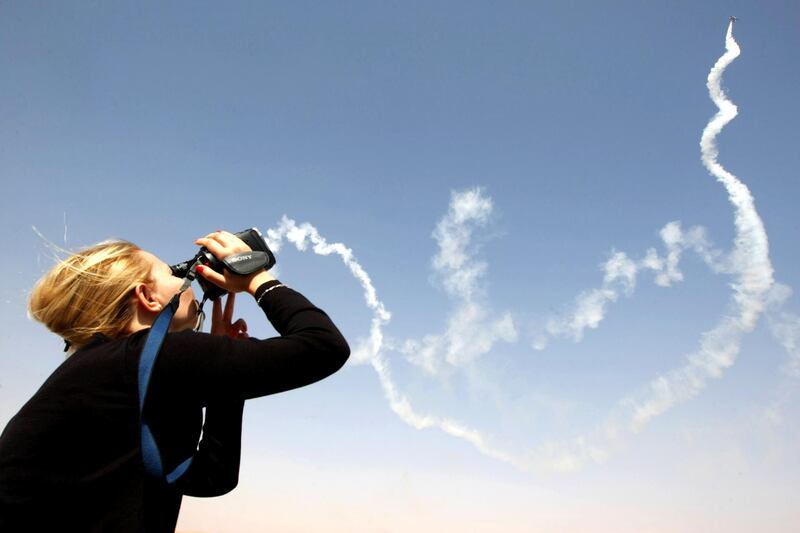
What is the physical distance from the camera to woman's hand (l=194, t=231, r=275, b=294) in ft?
13.3

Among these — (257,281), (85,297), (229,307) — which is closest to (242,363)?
(257,281)

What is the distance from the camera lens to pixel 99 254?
387 centimetres

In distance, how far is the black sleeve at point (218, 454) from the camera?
421 centimetres

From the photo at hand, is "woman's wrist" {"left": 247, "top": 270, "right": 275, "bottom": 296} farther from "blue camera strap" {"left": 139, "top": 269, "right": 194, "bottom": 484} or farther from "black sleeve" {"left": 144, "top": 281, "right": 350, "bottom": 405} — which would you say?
"blue camera strap" {"left": 139, "top": 269, "right": 194, "bottom": 484}

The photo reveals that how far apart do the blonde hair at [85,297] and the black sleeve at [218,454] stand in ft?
3.16

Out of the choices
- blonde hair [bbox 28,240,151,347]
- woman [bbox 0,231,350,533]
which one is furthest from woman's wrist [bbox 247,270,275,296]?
blonde hair [bbox 28,240,151,347]

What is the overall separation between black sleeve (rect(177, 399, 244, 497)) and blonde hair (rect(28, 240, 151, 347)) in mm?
964

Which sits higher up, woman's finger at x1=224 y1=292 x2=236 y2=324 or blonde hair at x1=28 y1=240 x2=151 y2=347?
woman's finger at x1=224 y1=292 x2=236 y2=324

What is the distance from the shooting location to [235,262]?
3973 mm

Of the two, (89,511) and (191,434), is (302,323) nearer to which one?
(191,434)

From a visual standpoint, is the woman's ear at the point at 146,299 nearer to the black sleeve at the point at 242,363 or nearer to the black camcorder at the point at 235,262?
the black camcorder at the point at 235,262

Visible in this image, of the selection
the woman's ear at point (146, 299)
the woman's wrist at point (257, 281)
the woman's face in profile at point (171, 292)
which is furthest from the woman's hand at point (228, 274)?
the woman's ear at point (146, 299)

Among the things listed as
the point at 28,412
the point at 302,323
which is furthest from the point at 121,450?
the point at 302,323

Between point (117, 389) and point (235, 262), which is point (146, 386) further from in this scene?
point (235, 262)
